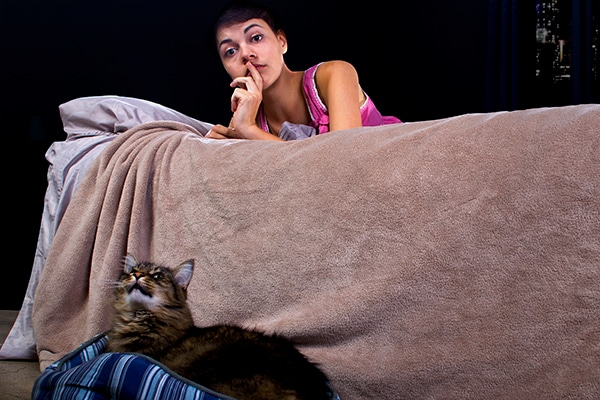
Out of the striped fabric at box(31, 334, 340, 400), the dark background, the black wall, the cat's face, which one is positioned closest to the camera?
the striped fabric at box(31, 334, 340, 400)

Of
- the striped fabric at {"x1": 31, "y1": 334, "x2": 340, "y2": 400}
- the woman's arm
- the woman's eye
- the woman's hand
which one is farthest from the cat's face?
the woman's eye

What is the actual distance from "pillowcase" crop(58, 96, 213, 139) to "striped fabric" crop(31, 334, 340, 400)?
1.22 m

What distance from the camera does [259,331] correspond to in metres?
1.25

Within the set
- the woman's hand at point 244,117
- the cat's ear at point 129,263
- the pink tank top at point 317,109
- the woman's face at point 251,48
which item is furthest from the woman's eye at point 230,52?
the cat's ear at point 129,263

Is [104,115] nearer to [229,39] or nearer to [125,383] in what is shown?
[229,39]

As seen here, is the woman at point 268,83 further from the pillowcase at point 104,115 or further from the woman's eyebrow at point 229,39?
the pillowcase at point 104,115

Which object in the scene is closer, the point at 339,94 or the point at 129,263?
the point at 129,263

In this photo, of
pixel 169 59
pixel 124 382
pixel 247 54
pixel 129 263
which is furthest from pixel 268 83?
pixel 169 59

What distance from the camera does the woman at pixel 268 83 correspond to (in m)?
2.01

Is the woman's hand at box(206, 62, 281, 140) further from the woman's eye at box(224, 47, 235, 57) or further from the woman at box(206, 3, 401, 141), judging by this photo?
the woman's eye at box(224, 47, 235, 57)

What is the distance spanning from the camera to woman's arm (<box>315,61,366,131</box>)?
205 centimetres

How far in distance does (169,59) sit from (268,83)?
1715 mm

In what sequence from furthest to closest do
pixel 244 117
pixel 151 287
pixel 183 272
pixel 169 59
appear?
pixel 169 59 < pixel 244 117 < pixel 183 272 < pixel 151 287

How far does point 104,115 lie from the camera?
7.17 feet
